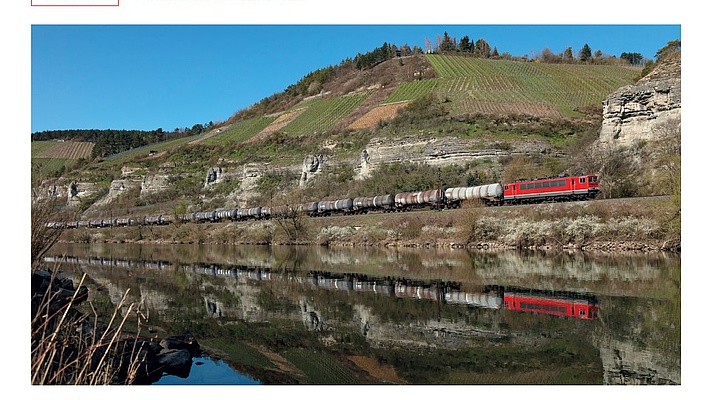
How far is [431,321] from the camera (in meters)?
12.8

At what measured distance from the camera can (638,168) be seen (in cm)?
3759

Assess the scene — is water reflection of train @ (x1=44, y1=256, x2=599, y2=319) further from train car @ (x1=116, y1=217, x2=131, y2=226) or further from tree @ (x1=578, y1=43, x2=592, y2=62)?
tree @ (x1=578, y1=43, x2=592, y2=62)

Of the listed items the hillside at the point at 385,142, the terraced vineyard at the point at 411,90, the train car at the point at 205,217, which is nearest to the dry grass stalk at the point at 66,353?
the hillside at the point at 385,142

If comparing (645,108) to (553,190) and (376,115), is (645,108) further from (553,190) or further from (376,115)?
(376,115)

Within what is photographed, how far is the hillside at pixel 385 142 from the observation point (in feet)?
191

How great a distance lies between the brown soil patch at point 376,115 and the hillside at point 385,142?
33 centimetres

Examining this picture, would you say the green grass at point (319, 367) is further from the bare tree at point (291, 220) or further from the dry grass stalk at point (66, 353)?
the bare tree at point (291, 220)

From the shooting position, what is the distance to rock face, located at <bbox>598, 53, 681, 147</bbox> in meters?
40.8

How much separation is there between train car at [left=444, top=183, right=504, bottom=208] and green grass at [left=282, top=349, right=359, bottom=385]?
104 ft

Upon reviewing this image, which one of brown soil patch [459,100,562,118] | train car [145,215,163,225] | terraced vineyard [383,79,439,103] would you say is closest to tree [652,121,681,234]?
brown soil patch [459,100,562,118]

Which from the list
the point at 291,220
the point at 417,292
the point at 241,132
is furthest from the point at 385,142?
the point at 417,292

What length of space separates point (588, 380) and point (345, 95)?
323ft

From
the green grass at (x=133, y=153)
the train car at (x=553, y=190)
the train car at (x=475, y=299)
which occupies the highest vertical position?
the green grass at (x=133, y=153)
